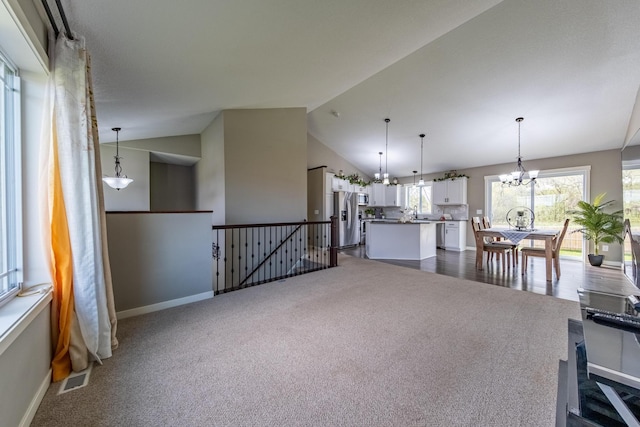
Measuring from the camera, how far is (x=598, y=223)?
5.01 m

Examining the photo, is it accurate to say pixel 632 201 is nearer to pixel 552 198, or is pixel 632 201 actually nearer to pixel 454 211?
pixel 552 198

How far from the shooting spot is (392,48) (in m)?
3.17

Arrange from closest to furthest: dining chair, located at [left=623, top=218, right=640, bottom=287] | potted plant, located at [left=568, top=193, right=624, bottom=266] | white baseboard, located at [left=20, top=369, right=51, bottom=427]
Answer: white baseboard, located at [left=20, top=369, right=51, bottom=427] → dining chair, located at [left=623, top=218, right=640, bottom=287] → potted plant, located at [left=568, top=193, right=624, bottom=266]

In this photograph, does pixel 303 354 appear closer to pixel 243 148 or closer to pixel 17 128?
pixel 17 128

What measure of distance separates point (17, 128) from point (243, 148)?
10.3 feet

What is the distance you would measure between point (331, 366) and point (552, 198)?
730cm

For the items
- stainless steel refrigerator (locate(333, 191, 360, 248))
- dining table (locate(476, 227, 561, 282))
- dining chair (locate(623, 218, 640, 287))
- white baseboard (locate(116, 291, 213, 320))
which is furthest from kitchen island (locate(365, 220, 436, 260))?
white baseboard (locate(116, 291, 213, 320))

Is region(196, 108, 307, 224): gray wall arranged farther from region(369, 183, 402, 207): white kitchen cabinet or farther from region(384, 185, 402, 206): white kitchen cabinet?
region(384, 185, 402, 206): white kitchen cabinet

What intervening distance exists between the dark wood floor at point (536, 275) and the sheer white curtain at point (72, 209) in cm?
477

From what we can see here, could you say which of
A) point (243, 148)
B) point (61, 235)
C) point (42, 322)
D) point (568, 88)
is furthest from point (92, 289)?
point (568, 88)

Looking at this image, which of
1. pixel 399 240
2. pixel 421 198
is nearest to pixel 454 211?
pixel 421 198

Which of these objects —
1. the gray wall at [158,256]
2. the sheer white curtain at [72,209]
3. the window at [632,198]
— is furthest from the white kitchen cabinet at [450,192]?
the sheer white curtain at [72,209]

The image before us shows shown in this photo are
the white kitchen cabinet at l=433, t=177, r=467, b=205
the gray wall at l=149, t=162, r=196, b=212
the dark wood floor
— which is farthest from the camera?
the white kitchen cabinet at l=433, t=177, r=467, b=205

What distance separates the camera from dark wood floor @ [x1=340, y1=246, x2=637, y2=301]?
11.6ft
